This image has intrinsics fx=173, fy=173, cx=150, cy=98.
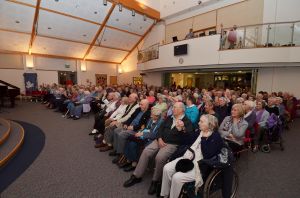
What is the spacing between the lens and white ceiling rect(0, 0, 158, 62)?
9.02 meters

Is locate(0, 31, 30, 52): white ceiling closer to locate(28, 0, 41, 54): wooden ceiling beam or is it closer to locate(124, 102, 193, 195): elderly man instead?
locate(28, 0, 41, 54): wooden ceiling beam

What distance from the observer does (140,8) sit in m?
11.0

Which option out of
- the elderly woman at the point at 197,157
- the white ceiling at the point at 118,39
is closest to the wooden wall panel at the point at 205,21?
the white ceiling at the point at 118,39

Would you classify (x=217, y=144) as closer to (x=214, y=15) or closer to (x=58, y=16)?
(x=214, y=15)

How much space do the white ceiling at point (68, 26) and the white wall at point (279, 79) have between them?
8.31m

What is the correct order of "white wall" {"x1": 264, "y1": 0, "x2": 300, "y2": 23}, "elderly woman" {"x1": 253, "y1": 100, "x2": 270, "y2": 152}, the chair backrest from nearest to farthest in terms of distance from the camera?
"elderly woman" {"x1": 253, "y1": 100, "x2": 270, "y2": 152}
the chair backrest
"white wall" {"x1": 264, "y1": 0, "x2": 300, "y2": 23}

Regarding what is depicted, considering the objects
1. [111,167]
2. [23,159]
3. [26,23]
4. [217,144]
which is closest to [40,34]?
[26,23]

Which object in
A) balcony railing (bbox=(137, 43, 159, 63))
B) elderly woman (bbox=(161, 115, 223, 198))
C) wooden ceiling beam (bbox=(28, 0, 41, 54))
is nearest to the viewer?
elderly woman (bbox=(161, 115, 223, 198))

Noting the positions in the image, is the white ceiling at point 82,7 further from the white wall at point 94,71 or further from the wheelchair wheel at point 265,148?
the wheelchair wheel at point 265,148

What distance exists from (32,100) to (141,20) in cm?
887

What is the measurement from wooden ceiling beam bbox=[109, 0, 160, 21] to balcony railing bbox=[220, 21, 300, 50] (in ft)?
19.4

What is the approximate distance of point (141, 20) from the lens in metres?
12.1

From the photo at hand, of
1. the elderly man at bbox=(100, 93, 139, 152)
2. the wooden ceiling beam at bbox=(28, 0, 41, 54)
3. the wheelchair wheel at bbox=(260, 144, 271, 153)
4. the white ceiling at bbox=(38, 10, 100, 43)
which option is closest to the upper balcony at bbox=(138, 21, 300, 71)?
the wheelchair wheel at bbox=(260, 144, 271, 153)

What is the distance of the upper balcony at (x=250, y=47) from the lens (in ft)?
21.0
